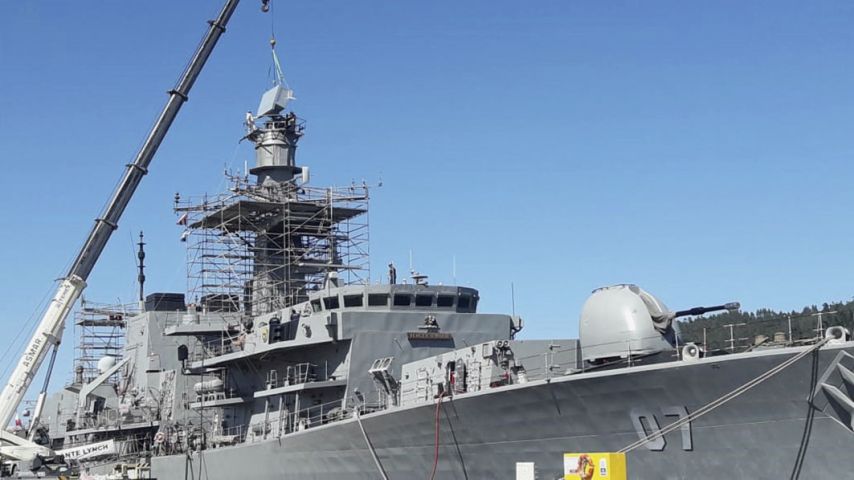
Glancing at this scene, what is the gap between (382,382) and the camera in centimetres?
2322

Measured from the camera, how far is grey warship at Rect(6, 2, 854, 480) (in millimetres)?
14625

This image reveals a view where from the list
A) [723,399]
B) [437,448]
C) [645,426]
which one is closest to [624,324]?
[645,426]

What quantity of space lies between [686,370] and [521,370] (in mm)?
4762

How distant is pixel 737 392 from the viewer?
14602 mm

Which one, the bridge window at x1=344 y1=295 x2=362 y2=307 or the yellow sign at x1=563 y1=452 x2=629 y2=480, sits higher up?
the bridge window at x1=344 y1=295 x2=362 y2=307

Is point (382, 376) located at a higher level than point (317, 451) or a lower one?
higher

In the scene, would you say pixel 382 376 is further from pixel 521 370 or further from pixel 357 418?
pixel 521 370

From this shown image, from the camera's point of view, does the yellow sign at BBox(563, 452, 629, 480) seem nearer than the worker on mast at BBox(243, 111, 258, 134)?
Yes

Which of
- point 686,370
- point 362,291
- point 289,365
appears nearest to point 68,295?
point 289,365

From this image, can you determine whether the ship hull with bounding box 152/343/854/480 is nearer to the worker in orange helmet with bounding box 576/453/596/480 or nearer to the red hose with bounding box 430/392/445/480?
the red hose with bounding box 430/392/445/480

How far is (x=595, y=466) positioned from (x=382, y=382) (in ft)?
29.4

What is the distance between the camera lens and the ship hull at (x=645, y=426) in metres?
14.0

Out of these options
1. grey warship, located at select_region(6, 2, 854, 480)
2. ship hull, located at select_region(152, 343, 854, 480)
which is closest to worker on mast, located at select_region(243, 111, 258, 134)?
grey warship, located at select_region(6, 2, 854, 480)

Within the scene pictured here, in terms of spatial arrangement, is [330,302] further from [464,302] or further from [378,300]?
[464,302]
